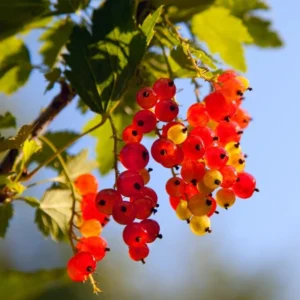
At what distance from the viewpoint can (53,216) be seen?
1.33 m

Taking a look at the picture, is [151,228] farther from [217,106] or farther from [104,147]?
[104,147]

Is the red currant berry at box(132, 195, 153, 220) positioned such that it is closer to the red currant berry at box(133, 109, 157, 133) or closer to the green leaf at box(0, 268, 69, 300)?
the red currant berry at box(133, 109, 157, 133)

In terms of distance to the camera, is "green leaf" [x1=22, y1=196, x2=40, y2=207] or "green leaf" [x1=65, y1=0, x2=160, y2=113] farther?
"green leaf" [x1=22, y1=196, x2=40, y2=207]

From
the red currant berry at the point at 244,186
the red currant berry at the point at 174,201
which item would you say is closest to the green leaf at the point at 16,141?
the red currant berry at the point at 174,201

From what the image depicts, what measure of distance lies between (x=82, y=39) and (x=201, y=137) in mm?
267

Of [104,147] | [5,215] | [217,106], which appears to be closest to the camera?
[217,106]

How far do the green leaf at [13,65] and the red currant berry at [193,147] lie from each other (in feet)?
1.66

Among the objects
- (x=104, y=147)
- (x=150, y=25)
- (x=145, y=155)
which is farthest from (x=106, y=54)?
(x=104, y=147)

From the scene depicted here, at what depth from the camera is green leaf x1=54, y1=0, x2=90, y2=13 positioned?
1.33 metres

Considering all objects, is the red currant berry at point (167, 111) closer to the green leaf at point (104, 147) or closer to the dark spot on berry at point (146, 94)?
the dark spot on berry at point (146, 94)

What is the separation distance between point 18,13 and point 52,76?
142 millimetres

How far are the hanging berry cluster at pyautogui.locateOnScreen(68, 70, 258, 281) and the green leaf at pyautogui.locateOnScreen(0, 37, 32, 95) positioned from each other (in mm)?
410

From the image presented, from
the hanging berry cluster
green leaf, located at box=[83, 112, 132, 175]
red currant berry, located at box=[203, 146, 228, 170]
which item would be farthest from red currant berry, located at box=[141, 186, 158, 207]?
green leaf, located at box=[83, 112, 132, 175]

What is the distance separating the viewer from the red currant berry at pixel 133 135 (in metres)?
1.11
